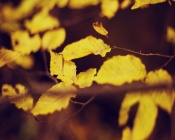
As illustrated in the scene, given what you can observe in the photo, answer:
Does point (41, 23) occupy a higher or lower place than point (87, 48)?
lower

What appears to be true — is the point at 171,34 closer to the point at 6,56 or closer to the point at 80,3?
the point at 80,3

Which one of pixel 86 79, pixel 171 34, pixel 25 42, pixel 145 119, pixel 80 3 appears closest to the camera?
pixel 86 79

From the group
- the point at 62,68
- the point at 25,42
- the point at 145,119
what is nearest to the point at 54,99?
the point at 62,68

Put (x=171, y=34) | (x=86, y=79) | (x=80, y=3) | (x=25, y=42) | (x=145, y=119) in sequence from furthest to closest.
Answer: (x=80, y=3) < (x=171, y=34) < (x=25, y=42) < (x=145, y=119) < (x=86, y=79)

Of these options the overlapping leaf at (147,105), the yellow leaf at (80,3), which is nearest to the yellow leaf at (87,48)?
the overlapping leaf at (147,105)

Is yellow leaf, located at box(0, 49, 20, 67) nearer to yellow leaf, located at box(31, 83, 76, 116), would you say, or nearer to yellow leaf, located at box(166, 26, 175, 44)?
yellow leaf, located at box(31, 83, 76, 116)

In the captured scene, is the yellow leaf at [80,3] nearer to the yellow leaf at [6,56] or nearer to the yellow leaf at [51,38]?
the yellow leaf at [51,38]
